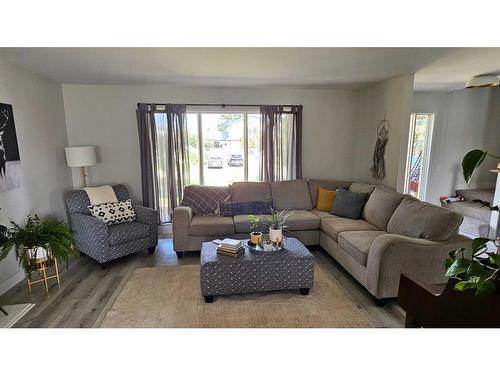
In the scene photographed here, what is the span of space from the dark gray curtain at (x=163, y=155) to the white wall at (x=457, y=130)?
4032 millimetres

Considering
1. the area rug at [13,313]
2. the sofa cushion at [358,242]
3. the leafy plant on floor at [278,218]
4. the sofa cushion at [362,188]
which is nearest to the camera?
the area rug at [13,313]

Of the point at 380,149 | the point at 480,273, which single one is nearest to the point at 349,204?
the point at 380,149

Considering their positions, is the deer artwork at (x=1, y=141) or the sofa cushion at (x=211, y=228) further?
the sofa cushion at (x=211, y=228)

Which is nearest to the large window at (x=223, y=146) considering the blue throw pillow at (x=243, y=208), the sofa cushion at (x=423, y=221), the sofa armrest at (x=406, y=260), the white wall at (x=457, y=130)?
the blue throw pillow at (x=243, y=208)

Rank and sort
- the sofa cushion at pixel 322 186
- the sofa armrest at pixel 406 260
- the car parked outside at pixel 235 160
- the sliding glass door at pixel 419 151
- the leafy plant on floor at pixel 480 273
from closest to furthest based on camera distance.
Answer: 1. the leafy plant on floor at pixel 480 273
2. the sofa armrest at pixel 406 260
3. the sofa cushion at pixel 322 186
4. the car parked outside at pixel 235 160
5. the sliding glass door at pixel 419 151

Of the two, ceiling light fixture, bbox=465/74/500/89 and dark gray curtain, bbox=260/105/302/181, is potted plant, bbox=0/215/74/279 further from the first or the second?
ceiling light fixture, bbox=465/74/500/89

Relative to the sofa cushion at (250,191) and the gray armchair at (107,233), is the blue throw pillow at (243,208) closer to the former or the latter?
the sofa cushion at (250,191)

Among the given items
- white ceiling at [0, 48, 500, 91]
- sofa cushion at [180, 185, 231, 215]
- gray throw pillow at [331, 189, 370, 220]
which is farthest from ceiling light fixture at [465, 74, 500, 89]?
sofa cushion at [180, 185, 231, 215]

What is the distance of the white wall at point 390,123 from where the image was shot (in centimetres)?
331

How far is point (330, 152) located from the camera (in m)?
4.46

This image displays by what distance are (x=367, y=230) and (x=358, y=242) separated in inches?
17.4

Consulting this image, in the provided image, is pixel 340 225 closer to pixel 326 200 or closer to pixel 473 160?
pixel 326 200

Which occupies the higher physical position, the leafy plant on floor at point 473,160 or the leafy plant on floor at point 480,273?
the leafy plant on floor at point 473,160
